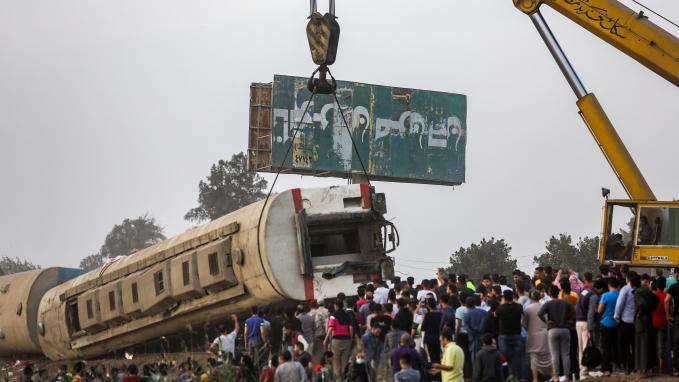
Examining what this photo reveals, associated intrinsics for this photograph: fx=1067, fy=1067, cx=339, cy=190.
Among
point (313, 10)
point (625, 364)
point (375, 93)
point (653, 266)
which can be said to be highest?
point (375, 93)

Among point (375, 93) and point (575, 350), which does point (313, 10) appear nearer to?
point (575, 350)

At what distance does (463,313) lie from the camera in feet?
46.3

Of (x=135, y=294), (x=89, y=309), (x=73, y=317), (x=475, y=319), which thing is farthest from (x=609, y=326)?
(x=73, y=317)

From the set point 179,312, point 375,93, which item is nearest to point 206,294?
point 179,312

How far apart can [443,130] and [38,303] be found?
2727 centimetres

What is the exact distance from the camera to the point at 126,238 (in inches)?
4483

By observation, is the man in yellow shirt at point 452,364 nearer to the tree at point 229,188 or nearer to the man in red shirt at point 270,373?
the man in red shirt at point 270,373

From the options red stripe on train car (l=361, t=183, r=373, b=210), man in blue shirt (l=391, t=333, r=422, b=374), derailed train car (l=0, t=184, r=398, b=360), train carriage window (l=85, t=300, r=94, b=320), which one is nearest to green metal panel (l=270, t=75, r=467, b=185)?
train carriage window (l=85, t=300, r=94, b=320)

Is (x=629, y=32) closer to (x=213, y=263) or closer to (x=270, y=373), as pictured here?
(x=213, y=263)

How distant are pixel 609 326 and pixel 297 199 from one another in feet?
19.9

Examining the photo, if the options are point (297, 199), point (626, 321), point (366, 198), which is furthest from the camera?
point (366, 198)

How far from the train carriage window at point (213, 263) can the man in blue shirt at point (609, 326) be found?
7362mm

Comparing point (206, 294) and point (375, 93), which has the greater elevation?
point (375, 93)

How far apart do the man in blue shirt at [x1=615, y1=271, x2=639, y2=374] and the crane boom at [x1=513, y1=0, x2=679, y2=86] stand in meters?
9.29
